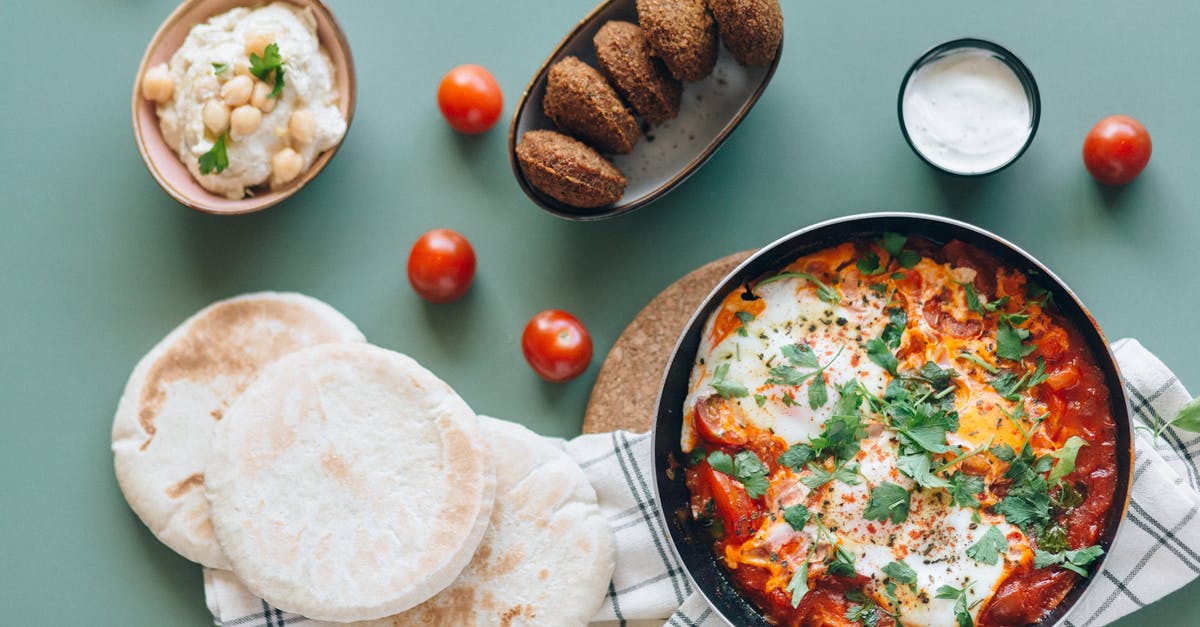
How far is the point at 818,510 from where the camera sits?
141 inches

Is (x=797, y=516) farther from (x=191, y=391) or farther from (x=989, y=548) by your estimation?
(x=191, y=391)

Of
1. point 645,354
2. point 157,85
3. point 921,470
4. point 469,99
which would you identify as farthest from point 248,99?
point 921,470

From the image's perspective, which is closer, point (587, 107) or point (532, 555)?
point (587, 107)

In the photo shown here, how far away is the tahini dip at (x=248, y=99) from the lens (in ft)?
12.5

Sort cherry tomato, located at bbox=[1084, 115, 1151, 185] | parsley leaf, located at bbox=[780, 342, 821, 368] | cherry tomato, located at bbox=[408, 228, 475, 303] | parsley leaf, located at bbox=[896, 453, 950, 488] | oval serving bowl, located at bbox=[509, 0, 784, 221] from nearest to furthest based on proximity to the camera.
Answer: parsley leaf, located at bbox=[896, 453, 950, 488] → parsley leaf, located at bbox=[780, 342, 821, 368] → oval serving bowl, located at bbox=[509, 0, 784, 221] → cherry tomato, located at bbox=[1084, 115, 1151, 185] → cherry tomato, located at bbox=[408, 228, 475, 303]

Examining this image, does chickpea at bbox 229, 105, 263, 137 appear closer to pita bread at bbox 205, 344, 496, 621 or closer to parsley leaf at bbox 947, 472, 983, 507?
pita bread at bbox 205, 344, 496, 621

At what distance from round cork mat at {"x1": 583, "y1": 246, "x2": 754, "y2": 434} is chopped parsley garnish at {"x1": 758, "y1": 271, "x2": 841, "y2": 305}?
1.13 feet

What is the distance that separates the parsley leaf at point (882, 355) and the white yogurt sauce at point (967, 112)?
776 millimetres

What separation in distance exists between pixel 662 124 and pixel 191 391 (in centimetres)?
223

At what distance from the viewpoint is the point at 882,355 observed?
359 cm

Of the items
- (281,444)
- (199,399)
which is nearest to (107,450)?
(199,399)

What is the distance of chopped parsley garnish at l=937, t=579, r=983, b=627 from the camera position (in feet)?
11.5

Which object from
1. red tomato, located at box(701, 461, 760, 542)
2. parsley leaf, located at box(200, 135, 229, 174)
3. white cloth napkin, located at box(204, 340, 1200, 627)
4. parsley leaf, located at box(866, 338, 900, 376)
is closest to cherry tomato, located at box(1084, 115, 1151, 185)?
white cloth napkin, located at box(204, 340, 1200, 627)

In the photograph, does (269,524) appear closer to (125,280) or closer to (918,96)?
(125,280)
